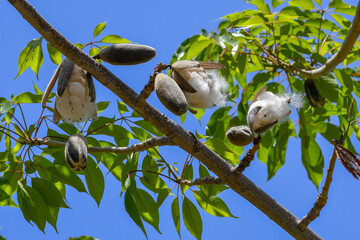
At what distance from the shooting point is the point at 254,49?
267cm

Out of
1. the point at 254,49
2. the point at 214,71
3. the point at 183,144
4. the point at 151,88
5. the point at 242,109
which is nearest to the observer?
the point at 151,88

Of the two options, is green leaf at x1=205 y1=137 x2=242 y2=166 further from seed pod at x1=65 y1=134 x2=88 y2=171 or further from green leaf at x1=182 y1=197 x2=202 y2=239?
seed pod at x1=65 y1=134 x2=88 y2=171

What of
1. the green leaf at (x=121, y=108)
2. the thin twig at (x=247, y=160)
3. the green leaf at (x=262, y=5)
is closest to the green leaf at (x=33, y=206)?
the green leaf at (x=121, y=108)

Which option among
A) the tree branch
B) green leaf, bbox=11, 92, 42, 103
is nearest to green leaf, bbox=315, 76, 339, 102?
the tree branch

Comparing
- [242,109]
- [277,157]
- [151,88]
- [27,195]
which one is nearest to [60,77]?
[151,88]

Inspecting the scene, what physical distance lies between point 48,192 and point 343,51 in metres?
1.44

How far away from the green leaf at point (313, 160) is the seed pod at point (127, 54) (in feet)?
4.10

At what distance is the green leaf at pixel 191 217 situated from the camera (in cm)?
200

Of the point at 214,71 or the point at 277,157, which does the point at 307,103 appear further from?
the point at 214,71

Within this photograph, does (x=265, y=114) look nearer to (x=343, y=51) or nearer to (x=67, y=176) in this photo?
(x=343, y=51)

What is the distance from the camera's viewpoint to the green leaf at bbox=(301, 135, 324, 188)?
7.96ft

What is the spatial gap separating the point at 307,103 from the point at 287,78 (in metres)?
0.19

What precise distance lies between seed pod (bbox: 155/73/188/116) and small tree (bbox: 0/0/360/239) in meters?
0.08

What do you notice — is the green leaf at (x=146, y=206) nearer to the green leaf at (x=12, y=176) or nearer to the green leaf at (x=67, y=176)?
Result: the green leaf at (x=67, y=176)
